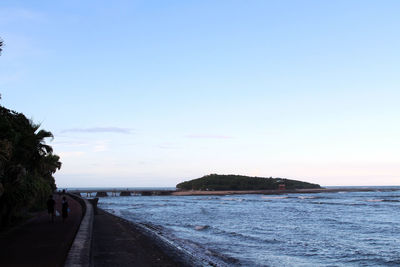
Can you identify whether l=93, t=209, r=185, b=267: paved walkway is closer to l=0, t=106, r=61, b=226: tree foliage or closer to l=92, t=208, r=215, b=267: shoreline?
l=92, t=208, r=215, b=267: shoreline

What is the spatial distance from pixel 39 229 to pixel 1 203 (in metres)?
2.12

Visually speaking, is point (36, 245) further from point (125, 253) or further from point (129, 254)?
point (129, 254)

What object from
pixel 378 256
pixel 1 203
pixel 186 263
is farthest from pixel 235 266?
pixel 1 203

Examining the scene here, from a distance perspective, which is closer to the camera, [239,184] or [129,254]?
[129,254]

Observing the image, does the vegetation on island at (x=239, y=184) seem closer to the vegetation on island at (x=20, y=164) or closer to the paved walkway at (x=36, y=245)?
the vegetation on island at (x=20, y=164)

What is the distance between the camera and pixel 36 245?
13.7 meters

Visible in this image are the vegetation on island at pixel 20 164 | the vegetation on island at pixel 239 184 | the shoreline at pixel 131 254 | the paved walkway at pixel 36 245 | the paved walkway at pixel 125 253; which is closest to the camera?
the paved walkway at pixel 36 245

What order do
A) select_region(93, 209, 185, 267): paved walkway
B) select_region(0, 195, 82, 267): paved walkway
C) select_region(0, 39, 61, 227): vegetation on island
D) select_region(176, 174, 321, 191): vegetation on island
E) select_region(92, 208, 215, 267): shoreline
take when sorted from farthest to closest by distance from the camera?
select_region(176, 174, 321, 191): vegetation on island < select_region(0, 39, 61, 227): vegetation on island < select_region(92, 208, 215, 267): shoreline < select_region(93, 209, 185, 267): paved walkway < select_region(0, 195, 82, 267): paved walkway

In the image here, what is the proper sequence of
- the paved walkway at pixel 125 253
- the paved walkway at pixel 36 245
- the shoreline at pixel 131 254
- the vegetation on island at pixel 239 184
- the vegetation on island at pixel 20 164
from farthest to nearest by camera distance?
the vegetation on island at pixel 239 184
the vegetation on island at pixel 20 164
the shoreline at pixel 131 254
the paved walkway at pixel 125 253
the paved walkway at pixel 36 245

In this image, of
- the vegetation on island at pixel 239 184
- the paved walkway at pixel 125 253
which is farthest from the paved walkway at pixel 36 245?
the vegetation on island at pixel 239 184

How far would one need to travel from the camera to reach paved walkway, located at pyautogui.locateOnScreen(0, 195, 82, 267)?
11.0 m

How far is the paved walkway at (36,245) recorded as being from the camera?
36.2 feet

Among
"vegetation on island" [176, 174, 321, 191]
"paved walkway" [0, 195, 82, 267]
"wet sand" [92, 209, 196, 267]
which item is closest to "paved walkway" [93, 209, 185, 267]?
"wet sand" [92, 209, 196, 267]

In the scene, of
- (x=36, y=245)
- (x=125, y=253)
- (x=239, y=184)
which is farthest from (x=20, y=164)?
(x=239, y=184)
